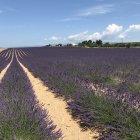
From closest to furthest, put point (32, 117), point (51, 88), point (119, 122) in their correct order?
point (32, 117) < point (119, 122) < point (51, 88)

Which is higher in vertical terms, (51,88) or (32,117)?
(32,117)

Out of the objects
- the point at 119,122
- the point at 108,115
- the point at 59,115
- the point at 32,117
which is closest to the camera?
the point at 32,117

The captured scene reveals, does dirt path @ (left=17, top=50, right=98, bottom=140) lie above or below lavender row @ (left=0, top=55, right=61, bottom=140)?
below

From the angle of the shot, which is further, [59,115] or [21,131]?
[59,115]

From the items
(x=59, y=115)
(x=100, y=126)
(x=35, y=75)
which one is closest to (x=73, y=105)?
(x=59, y=115)

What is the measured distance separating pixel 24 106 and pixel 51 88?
6.20 metres

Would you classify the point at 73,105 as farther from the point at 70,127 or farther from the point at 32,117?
the point at 32,117

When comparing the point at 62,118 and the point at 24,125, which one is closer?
the point at 24,125

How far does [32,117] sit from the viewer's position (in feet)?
16.4

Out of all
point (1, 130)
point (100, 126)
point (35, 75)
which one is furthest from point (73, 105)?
point (35, 75)

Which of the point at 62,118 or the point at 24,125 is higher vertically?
the point at 24,125

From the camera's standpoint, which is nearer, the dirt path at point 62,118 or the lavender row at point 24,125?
the lavender row at point 24,125

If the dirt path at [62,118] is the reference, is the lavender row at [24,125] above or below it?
above

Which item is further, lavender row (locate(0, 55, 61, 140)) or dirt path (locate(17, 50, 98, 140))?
dirt path (locate(17, 50, 98, 140))
